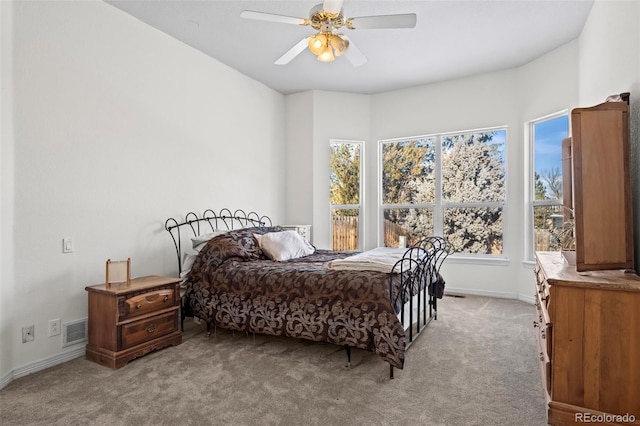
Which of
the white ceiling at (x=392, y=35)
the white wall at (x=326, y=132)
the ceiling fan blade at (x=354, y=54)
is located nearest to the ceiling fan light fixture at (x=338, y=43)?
the ceiling fan blade at (x=354, y=54)

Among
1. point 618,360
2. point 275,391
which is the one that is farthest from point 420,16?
point 275,391

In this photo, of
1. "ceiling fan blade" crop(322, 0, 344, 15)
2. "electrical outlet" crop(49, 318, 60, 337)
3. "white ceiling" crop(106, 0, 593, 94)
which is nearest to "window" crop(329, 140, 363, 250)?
"white ceiling" crop(106, 0, 593, 94)

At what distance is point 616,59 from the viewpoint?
2.61 meters

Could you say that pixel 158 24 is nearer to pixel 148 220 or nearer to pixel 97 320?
pixel 148 220

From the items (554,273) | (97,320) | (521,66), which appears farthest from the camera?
(521,66)

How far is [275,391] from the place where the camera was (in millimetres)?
2311

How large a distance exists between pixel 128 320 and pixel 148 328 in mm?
211

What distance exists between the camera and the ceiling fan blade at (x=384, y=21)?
2.48 m

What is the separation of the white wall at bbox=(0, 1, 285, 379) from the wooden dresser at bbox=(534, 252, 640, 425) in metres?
3.31

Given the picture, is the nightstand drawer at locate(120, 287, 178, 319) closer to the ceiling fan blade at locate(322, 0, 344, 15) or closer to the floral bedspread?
the floral bedspread

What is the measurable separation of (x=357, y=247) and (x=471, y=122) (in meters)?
2.44

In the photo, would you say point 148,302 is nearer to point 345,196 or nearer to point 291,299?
point 291,299

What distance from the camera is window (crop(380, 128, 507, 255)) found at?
498 centimetres

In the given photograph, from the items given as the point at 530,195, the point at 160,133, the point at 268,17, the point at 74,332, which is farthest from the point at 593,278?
the point at 160,133
